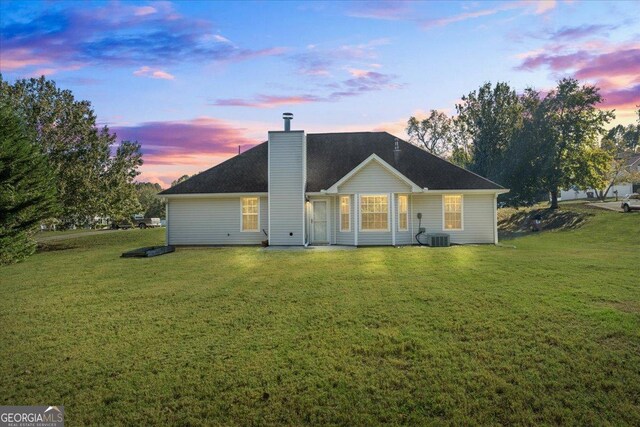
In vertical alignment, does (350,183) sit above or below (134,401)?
above

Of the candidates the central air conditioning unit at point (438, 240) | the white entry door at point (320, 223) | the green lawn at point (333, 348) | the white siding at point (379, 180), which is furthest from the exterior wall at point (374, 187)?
the green lawn at point (333, 348)

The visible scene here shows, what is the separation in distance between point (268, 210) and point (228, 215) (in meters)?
2.60

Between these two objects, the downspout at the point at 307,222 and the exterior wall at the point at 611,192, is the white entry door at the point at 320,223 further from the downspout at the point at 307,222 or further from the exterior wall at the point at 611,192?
the exterior wall at the point at 611,192

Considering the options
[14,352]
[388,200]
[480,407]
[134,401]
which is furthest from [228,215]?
[480,407]

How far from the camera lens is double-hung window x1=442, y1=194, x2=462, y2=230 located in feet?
70.8

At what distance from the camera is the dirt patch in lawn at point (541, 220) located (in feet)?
109

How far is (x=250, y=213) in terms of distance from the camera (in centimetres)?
2248

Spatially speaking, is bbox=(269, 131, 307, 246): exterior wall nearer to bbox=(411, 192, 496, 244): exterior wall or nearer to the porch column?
the porch column

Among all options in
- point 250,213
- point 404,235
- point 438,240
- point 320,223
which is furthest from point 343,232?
point 250,213

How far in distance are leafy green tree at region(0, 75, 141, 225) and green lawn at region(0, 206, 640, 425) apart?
18401 millimetres

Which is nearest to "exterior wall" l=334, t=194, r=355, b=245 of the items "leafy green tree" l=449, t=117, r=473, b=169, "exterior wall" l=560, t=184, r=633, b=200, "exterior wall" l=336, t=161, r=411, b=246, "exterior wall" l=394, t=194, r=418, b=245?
"exterior wall" l=336, t=161, r=411, b=246

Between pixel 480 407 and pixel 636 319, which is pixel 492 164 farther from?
pixel 480 407

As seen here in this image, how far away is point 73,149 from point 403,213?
2423cm

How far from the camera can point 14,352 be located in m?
6.88
